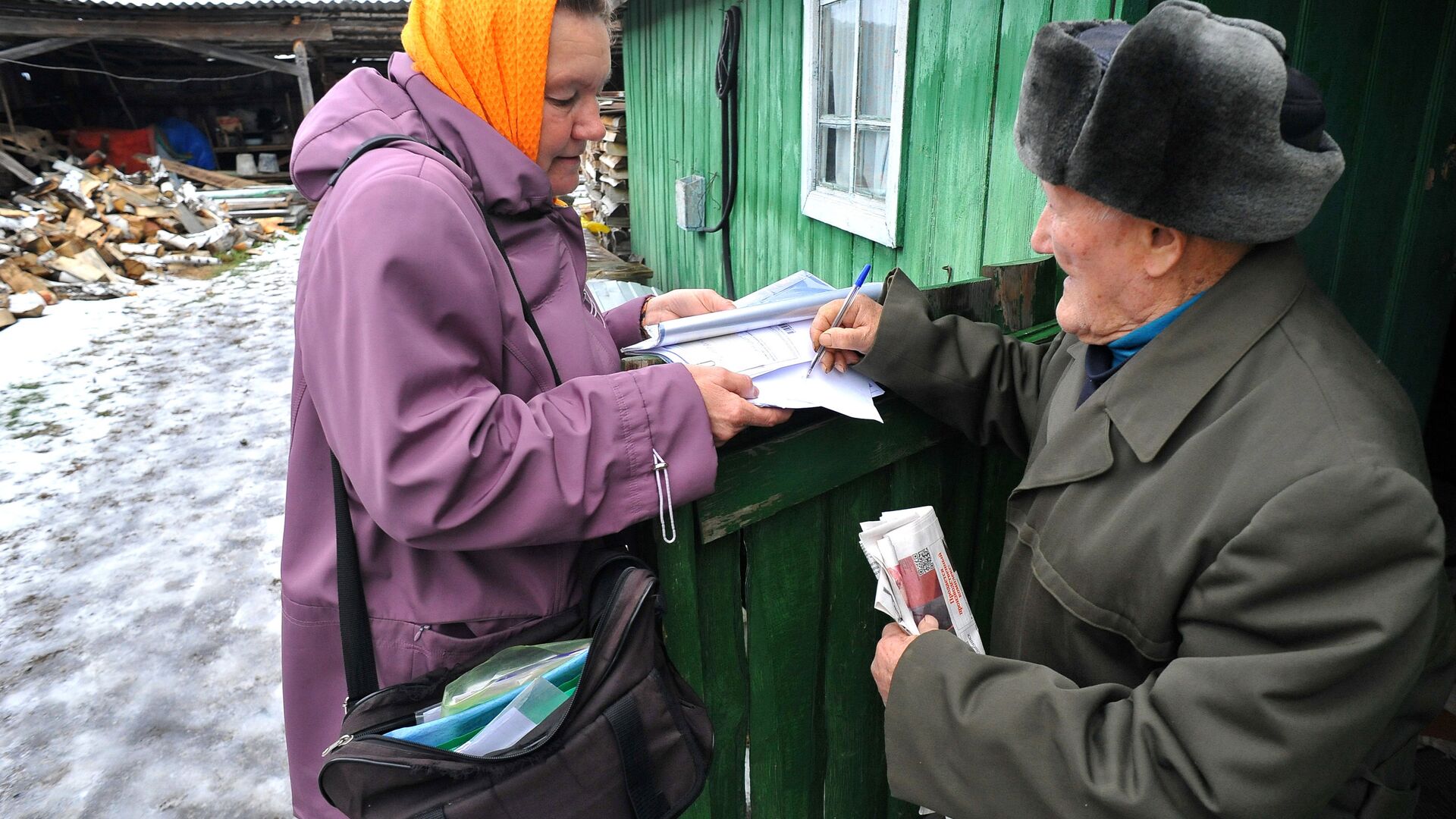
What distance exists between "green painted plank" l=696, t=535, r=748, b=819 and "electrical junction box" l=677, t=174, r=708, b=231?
492 cm

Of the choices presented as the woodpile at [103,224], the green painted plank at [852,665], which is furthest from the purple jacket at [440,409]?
the woodpile at [103,224]

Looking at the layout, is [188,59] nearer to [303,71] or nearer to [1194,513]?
[303,71]

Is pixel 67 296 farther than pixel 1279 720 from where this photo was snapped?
Yes

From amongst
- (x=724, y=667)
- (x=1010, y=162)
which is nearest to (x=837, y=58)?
(x=1010, y=162)

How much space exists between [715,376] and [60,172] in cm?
1541

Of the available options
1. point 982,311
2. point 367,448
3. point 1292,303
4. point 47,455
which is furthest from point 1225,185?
point 47,455

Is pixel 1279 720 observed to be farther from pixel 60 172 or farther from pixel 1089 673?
pixel 60 172

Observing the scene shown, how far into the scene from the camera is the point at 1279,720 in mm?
999

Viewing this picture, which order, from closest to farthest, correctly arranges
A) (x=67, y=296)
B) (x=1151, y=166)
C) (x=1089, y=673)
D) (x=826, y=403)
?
(x=1151, y=166) < (x=1089, y=673) < (x=826, y=403) < (x=67, y=296)

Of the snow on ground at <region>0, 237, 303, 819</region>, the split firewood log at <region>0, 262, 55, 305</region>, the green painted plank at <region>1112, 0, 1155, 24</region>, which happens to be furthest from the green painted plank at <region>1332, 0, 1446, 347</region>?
the split firewood log at <region>0, 262, 55, 305</region>

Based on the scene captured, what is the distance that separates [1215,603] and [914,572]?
0.50 meters

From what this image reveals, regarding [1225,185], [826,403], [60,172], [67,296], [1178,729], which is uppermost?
[1225,185]

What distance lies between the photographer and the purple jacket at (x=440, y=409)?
1.08 metres

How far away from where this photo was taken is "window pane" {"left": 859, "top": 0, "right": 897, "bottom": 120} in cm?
351
